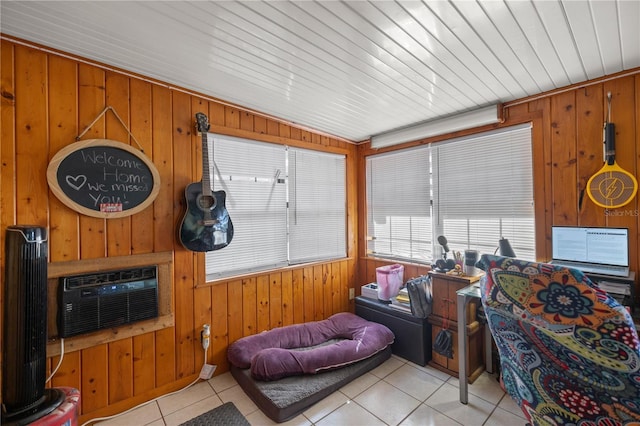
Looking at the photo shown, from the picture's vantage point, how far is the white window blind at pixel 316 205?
2887 millimetres

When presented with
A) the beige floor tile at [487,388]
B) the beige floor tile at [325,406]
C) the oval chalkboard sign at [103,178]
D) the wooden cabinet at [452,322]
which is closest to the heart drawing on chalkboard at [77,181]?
the oval chalkboard sign at [103,178]

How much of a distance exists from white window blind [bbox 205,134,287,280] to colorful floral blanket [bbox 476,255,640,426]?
1.90m

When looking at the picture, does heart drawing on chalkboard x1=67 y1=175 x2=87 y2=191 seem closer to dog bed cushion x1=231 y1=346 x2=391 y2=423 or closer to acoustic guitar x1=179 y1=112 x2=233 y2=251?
acoustic guitar x1=179 y1=112 x2=233 y2=251

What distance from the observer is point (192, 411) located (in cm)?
186

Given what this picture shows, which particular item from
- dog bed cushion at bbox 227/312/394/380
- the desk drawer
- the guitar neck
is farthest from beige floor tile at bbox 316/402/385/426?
the guitar neck

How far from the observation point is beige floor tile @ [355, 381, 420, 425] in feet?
5.92

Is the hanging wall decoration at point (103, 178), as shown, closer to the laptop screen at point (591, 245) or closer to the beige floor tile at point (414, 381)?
the beige floor tile at point (414, 381)

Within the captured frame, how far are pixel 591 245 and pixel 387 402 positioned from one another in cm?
175

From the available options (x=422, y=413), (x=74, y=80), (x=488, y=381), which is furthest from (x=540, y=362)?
(x=74, y=80)

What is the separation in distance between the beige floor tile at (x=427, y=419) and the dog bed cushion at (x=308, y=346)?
1.83 ft

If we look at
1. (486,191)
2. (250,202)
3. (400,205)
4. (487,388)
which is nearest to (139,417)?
(250,202)

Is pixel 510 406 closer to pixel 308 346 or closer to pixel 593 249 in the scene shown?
pixel 593 249

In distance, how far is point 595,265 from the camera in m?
1.79

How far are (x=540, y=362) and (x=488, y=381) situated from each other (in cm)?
131
